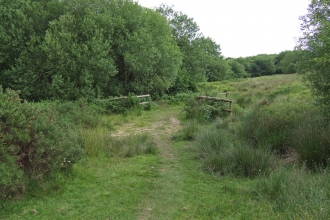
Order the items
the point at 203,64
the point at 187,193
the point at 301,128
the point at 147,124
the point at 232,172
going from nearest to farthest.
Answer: the point at 187,193
the point at 232,172
the point at 301,128
the point at 147,124
the point at 203,64

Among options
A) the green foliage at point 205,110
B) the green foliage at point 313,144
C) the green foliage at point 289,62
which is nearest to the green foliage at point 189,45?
the green foliage at point 289,62

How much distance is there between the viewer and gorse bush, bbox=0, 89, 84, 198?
4.32 m

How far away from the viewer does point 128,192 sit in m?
5.09

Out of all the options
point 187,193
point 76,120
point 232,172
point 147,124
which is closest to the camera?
point 187,193

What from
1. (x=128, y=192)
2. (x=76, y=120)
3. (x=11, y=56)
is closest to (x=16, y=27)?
(x=11, y=56)

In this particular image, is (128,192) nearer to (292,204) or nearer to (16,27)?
(292,204)

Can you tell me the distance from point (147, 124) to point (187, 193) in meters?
7.60

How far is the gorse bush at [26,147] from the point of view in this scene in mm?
4324

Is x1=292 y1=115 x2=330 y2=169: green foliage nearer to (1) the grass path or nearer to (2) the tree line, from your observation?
(1) the grass path

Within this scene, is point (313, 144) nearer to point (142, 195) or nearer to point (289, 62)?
point (142, 195)

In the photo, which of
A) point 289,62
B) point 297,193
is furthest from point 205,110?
point 289,62

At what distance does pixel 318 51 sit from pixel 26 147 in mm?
7323

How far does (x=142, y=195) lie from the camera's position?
16.3 ft

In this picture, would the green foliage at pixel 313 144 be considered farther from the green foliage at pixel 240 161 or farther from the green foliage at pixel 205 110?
the green foliage at pixel 205 110
